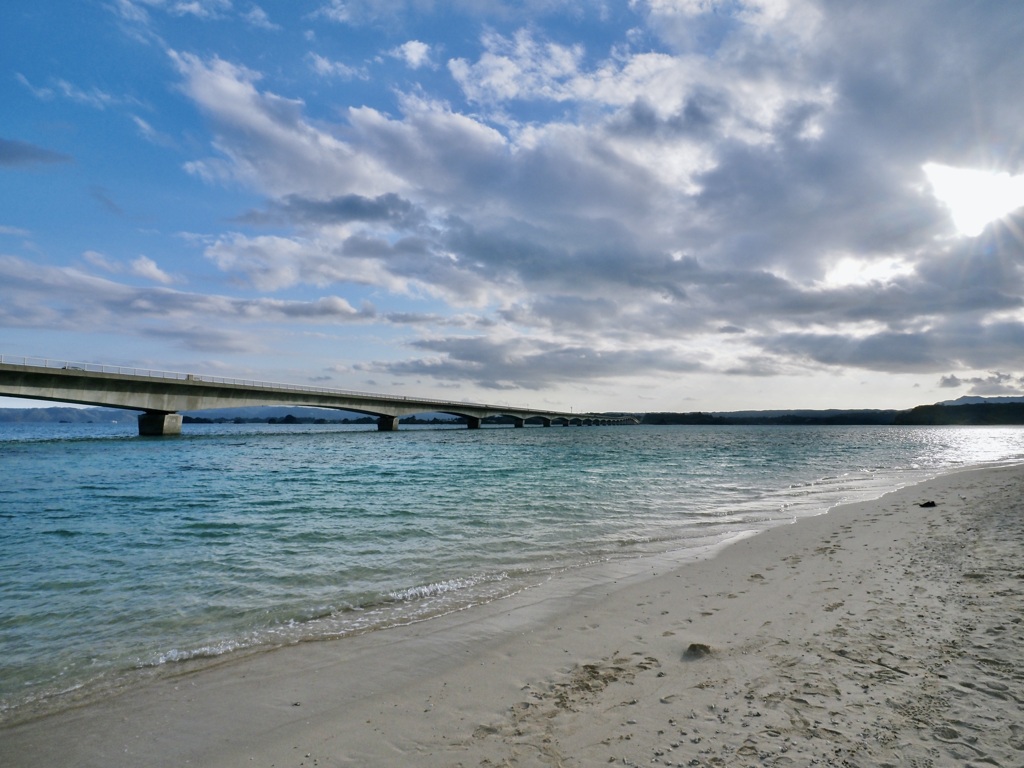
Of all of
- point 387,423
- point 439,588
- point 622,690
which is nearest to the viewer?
point 622,690

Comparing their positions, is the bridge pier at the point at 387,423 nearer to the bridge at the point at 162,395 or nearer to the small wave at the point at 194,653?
the bridge at the point at 162,395

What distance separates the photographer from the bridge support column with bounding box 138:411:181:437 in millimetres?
62659

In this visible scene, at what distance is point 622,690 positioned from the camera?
4879mm

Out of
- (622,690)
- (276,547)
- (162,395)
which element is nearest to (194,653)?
(622,690)

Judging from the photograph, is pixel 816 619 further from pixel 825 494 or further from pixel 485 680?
pixel 825 494

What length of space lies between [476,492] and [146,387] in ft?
172

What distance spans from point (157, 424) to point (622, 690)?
7332 cm

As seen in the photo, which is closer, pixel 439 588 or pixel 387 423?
pixel 439 588

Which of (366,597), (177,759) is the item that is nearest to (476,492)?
(366,597)

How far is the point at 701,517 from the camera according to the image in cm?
1628

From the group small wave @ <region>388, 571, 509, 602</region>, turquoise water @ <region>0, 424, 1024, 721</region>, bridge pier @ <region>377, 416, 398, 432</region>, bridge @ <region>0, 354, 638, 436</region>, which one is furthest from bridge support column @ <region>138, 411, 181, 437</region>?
small wave @ <region>388, 571, 509, 602</region>

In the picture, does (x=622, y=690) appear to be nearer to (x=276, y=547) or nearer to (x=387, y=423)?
(x=276, y=547)

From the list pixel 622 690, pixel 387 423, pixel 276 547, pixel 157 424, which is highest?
pixel 622 690

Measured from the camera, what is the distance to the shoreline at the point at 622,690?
3912mm
